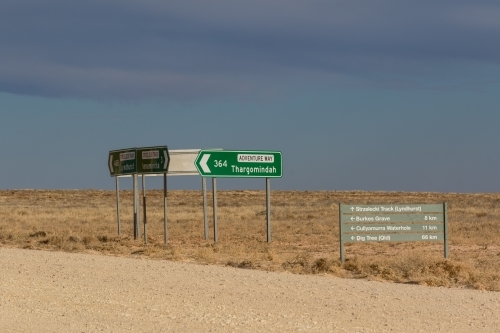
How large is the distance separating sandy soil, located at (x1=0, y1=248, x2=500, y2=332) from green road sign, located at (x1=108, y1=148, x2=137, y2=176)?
11.2 metres

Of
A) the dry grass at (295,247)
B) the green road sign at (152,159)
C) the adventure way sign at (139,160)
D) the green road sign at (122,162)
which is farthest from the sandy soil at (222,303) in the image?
the green road sign at (122,162)

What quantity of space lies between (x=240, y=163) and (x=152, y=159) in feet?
9.52

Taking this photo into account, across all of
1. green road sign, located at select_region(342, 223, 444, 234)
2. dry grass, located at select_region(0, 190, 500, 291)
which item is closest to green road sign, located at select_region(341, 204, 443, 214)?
green road sign, located at select_region(342, 223, 444, 234)

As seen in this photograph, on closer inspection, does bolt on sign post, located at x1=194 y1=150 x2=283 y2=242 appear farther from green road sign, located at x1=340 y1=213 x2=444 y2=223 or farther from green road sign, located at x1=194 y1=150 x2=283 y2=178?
green road sign, located at x1=340 y1=213 x2=444 y2=223

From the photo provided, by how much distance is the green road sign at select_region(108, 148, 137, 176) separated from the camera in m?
26.1

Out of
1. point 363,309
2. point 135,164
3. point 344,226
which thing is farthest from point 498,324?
point 135,164

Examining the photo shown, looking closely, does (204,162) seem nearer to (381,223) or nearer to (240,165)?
(240,165)

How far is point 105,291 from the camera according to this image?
12.1 metres

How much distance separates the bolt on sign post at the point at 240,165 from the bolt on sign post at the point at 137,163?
1.25m

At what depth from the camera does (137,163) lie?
25.9 m

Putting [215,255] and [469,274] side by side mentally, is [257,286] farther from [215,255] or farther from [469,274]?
[215,255]

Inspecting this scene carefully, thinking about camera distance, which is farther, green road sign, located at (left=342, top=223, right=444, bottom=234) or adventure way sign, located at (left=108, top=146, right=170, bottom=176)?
adventure way sign, located at (left=108, top=146, right=170, bottom=176)

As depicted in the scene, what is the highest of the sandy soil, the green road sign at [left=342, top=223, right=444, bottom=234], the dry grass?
the green road sign at [left=342, top=223, right=444, bottom=234]

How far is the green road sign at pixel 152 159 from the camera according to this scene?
80.5 ft
